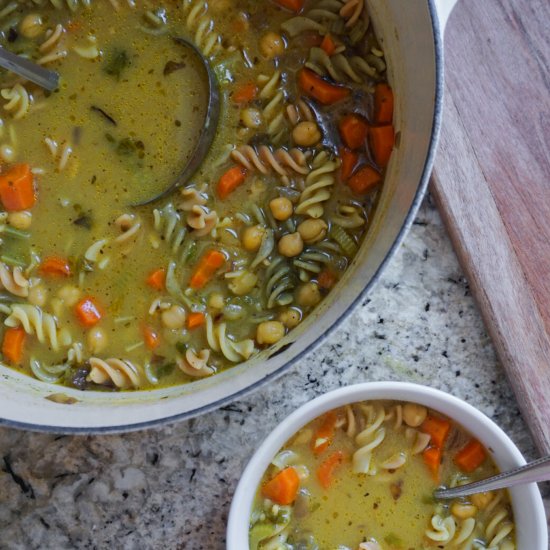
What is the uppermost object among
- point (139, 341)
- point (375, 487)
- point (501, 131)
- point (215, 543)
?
point (501, 131)

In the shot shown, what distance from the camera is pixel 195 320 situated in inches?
127

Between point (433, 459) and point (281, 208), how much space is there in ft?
3.57

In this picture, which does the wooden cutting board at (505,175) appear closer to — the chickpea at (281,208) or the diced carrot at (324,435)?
the chickpea at (281,208)

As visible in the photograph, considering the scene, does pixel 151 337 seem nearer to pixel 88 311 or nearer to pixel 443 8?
pixel 88 311

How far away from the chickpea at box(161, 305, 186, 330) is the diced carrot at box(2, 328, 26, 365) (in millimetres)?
529

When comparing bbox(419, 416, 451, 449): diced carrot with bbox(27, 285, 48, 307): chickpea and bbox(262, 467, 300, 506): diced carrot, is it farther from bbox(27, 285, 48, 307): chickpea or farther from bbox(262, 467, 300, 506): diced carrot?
bbox(27, 285, 48, 307): chickpea

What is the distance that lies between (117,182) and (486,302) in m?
1.46

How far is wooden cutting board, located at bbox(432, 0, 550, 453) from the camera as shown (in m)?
3.34

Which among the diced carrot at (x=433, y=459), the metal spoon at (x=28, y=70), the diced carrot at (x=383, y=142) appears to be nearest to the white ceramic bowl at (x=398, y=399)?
the diced carrot at (x=433, y=459)

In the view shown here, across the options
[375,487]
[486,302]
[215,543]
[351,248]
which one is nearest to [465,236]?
[486,302]

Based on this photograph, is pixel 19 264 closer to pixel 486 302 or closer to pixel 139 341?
pixel 139 341

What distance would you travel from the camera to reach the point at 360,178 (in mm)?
3225

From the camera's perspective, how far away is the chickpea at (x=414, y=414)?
324 centimetres

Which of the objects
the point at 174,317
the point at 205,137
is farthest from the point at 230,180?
the point at 174,317
